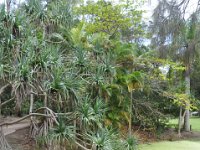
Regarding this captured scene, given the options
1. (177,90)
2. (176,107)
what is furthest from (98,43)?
(176,107)

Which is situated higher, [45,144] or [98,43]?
[98,43]

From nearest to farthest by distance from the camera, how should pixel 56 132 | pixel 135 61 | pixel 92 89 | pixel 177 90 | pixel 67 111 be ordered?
pixel 56 132, pixel 67 111, pixel 92 89, pixel 135 61, pixel 177 90

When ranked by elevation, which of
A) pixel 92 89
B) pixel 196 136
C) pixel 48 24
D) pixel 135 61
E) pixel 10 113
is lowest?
pixel 196 136

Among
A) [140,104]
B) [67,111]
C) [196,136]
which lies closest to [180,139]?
[196,136]

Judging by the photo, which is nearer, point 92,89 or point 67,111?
point 67,111

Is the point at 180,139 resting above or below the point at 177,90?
below

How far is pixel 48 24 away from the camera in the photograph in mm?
9375

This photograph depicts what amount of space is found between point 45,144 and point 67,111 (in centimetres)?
109

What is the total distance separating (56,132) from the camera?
7184 millimetres

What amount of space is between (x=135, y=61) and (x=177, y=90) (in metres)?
5.00

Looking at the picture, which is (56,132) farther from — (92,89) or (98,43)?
(98,43)

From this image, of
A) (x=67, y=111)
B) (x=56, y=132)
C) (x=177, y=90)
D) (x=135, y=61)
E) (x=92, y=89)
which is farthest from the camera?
(x=177, y=90)

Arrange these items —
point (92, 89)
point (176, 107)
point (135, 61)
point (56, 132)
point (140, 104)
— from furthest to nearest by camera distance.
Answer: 1. point (176, 107)
2. point (140, 104)
3. point (135, 61)
4. point (92, 89)
5. point (56, 132)

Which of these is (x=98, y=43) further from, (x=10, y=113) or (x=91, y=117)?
(x=10, y=113)
